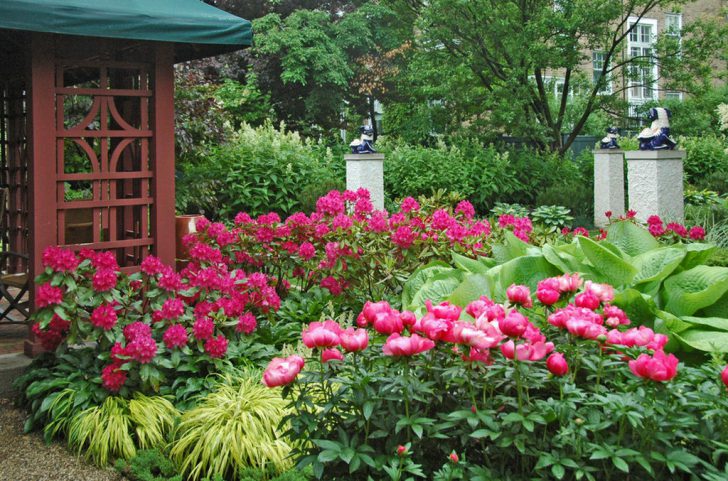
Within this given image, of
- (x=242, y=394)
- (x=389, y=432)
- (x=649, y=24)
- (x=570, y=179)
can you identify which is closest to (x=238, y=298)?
(x=242, y=394)

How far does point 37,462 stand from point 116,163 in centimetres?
200

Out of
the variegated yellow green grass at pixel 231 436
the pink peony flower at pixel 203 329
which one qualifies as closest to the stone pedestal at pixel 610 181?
the pink peony flower at pixel 203 329

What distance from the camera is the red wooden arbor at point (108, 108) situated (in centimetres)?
456

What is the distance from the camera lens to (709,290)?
363 cm

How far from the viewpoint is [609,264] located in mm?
3922

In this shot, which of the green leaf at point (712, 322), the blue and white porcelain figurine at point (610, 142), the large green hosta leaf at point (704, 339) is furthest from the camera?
the blue and white porcelain figurine at point (610, 142)

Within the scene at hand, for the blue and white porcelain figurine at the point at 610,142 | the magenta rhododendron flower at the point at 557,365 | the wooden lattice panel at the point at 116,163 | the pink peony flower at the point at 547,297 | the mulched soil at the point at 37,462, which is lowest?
the mulched soil at the point at 37,462

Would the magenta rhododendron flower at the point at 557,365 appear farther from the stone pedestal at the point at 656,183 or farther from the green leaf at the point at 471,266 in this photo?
the stone pedestal at the point at 656,183

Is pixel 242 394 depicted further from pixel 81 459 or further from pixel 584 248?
pixel 584 248

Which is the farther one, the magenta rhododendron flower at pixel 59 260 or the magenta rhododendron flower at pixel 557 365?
the magenta rhododendron flower at pixel 59 260

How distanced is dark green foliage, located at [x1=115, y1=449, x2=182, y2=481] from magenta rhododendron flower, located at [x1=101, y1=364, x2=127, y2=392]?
43 centimetres

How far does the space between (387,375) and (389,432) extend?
0.25 metres

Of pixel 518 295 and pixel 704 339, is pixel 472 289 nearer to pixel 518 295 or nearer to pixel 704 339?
pixel 704 339

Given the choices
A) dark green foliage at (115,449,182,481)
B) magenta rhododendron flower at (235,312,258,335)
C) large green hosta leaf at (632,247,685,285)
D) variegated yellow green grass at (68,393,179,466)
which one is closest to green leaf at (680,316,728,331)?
large green hosta leaf at (632,247,685,285)
